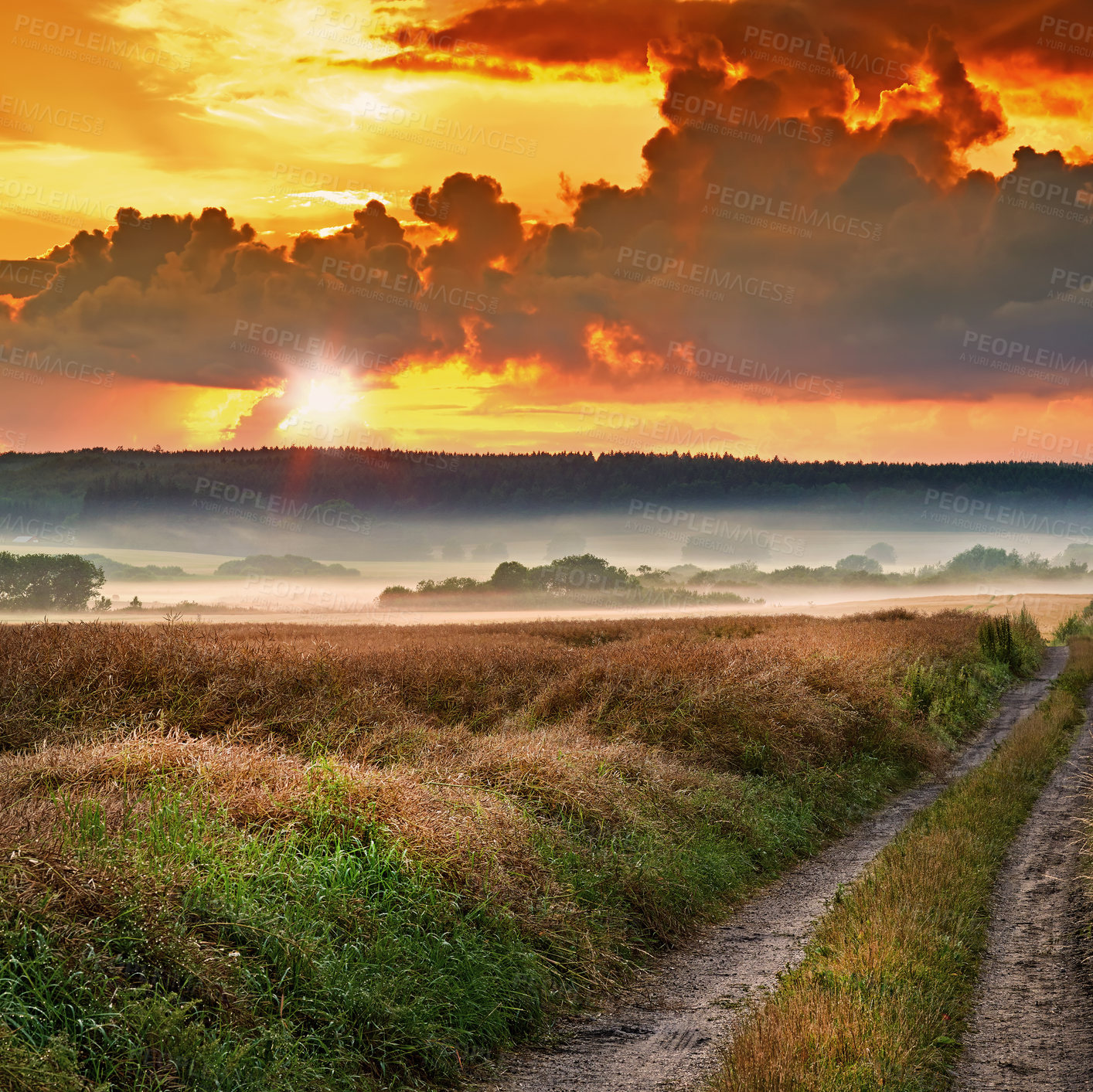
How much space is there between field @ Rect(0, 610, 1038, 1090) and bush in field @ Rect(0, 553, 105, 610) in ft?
81.0

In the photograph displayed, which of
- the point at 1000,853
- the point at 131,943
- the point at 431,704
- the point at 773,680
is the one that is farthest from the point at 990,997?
the point at 431,704

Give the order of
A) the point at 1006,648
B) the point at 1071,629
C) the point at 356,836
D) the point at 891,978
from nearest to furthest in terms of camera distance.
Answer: the point at 891,978 < the point at 356,836 < the point at 1006,648 < the point at 1071,629

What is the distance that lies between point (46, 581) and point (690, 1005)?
3929 cm

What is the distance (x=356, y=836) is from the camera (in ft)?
24.2

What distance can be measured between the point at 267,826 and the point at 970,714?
831 inches

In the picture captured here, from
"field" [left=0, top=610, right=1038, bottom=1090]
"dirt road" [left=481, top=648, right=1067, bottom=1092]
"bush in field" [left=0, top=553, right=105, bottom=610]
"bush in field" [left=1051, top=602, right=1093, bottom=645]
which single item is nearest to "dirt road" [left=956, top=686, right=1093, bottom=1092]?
"dirt road" [left=481, top=648, right=1067, bottom=1092]

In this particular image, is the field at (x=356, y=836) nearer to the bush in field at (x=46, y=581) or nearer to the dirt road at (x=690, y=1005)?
the dirt road at (x=690, y=1005)

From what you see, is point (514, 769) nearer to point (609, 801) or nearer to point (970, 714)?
point (609, 801)

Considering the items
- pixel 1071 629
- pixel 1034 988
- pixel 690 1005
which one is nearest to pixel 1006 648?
pixel 1071 629

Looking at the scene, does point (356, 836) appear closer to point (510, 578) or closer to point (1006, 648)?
point (1006, 648)

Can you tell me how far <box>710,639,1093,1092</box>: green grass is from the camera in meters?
5.55

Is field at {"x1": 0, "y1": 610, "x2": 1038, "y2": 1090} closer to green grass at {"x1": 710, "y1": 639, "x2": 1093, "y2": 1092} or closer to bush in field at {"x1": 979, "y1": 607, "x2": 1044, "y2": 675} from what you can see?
green grass at {"x1": 710, "y1": 639, "x2": 1093, "y2": 1092}

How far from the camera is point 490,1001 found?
634 centimetres

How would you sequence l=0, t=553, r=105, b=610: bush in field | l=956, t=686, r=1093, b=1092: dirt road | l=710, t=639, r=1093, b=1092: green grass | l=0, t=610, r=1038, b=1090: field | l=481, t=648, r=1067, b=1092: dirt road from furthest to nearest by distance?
l=0, t=553, r=105, b=610: bush in field, l=956, t=686, r=1093, b=1092: dirt road, l=481, t=648, r=1067, b=1092: dirt road, l=710, t=639, r=1093, b=1092: green grass, l=0, t=610, r=1038, b=1090: field
